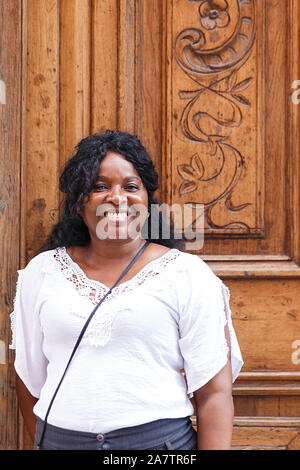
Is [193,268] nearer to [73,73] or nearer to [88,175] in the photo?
[88,175]

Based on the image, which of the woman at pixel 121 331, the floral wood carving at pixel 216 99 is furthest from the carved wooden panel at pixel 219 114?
the woman at pixel 121 331

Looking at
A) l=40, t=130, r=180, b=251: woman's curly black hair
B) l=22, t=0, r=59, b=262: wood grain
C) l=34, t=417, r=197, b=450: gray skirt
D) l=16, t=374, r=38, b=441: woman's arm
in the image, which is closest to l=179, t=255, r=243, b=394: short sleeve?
l=34, t=417, r=197, b=450: gray skirt

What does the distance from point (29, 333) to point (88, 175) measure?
1.44ft

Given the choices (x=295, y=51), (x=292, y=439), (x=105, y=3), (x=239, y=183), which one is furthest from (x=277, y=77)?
(x=292, y=439)

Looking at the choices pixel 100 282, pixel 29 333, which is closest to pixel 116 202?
pixel 100 282

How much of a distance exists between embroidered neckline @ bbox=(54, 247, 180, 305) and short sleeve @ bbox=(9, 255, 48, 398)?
3.3 inches

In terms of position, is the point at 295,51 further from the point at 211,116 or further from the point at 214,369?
the point at 214,369

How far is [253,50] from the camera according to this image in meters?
1.68

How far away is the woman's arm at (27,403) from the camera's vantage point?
1.48m

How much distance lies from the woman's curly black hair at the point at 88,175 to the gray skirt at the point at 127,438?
19.3 inches

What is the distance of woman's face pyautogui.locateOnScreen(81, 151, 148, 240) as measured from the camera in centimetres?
134

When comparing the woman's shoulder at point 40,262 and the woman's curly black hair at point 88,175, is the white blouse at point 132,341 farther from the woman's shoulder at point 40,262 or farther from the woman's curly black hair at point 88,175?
the woman's curly black hair at point 88,175

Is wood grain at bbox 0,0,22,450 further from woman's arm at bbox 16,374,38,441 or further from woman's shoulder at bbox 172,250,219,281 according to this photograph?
woman's shoulder at bbox 172,250,219,281
